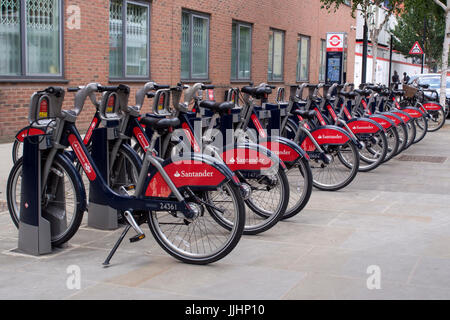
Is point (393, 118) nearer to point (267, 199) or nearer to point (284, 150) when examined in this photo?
point (284, 150)

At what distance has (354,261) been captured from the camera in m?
4.79

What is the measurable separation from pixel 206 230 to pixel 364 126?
4.57 meters

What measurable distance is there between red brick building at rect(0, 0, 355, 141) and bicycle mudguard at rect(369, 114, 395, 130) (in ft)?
19.3

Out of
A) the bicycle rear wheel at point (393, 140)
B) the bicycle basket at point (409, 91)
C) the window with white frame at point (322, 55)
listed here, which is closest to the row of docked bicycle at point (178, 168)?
the bicycle rear wheel at point (393, 140)

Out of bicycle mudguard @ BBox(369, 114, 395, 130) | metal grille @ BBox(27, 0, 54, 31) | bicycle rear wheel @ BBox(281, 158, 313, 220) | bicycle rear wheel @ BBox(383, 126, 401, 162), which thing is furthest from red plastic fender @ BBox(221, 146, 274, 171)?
metal grille @ BBox(27, 0, 54, 31)

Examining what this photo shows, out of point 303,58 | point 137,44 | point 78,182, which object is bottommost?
point 78,182

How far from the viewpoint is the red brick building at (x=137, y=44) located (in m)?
11.5

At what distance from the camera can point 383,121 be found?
32.1 feet

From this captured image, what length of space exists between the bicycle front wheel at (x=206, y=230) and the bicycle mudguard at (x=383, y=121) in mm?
5008

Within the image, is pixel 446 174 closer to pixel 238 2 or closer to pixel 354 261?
pixel 354 261

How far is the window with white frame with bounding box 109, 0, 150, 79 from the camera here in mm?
14016

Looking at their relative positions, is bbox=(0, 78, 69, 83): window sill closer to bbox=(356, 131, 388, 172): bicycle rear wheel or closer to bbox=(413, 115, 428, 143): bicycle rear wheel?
bbox=(356, 131, 388, 172): bicycle rear wheel

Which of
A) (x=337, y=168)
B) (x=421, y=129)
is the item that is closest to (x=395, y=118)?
(x=337, y=168)
